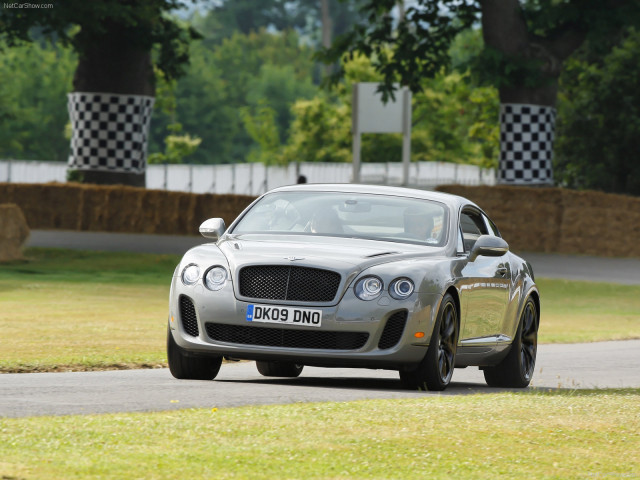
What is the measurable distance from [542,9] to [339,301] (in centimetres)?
2662

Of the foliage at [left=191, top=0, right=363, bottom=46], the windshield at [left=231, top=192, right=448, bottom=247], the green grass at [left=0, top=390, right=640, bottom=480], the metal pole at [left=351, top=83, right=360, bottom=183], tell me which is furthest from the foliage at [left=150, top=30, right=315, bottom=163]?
the green grass at [left=0, top=390, right=640, bottom=480]

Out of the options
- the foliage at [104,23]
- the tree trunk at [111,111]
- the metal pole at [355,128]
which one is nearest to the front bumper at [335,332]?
the foliage at [104,23]

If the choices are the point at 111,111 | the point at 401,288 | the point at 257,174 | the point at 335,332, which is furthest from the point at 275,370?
the point at 257,174

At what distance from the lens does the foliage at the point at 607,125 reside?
4225cm

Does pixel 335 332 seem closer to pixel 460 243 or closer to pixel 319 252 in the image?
pixel 319 252

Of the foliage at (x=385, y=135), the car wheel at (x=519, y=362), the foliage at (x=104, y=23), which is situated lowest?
the foliage at (x=385, y=135)

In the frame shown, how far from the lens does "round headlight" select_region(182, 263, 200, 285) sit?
36.3 feet

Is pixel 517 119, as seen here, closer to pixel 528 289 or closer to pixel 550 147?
pixel 550 147

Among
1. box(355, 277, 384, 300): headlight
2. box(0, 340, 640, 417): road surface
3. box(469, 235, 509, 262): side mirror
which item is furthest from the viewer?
box(469, 235, 509, 262): side mirror

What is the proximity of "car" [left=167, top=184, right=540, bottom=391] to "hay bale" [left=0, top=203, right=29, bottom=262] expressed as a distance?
18.1m

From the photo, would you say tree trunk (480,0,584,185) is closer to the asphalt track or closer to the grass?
the grass

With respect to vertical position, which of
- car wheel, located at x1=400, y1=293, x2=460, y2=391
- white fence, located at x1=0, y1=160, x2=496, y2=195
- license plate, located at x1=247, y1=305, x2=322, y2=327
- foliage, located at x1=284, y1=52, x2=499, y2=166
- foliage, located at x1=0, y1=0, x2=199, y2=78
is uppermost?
foliage, located at x1=0, y1=0, x2=199, y2=78

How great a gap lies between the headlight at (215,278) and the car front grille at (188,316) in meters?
0.22

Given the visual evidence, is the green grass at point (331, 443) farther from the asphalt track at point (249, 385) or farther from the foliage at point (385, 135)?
the foliage at point (385, 135)
